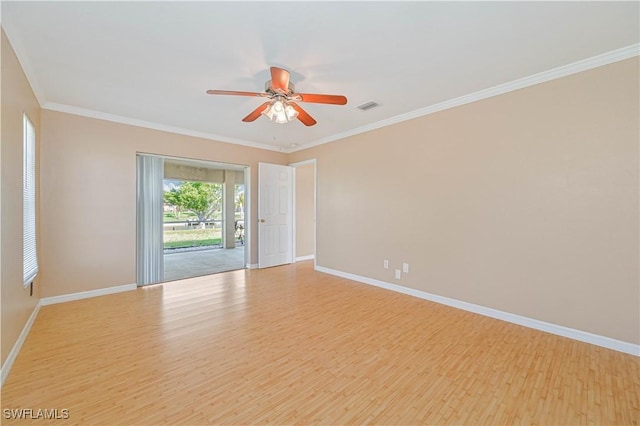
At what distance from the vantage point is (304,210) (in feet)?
A: 20.9

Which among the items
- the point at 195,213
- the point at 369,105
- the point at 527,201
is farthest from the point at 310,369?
the point at 195,213

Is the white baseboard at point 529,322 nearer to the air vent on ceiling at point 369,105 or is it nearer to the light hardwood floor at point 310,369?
the light hardwood floor at point 310,369

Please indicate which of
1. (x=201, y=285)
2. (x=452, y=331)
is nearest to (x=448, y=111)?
(x=452, y=331)

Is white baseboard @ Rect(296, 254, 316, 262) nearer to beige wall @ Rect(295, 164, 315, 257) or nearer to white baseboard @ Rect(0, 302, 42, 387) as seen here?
beige wall @ Rect(295, 164, 315, 257)

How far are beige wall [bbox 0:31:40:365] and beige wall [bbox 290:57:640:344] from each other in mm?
3931

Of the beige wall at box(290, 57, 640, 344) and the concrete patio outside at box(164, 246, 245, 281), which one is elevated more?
the beige wall at box(290, 57, 640, 344)

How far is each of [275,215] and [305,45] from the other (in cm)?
389

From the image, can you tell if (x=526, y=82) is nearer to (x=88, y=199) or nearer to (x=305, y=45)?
(x=305, y=45)

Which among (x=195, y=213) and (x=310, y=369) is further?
(x=195, y=213)

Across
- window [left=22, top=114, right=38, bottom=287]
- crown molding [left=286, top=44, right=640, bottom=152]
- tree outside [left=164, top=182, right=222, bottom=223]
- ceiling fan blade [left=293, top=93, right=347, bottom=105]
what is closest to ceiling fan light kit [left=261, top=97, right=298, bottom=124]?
ceiling fan blade [left=293, top=93, right=347, bottom=105]

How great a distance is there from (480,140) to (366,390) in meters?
2.87

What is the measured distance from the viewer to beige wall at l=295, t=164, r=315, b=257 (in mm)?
6277

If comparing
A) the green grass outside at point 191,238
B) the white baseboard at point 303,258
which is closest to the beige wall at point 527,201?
the white baseboard at point 303,258

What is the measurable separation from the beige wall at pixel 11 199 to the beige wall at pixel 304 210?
14.3 feet
